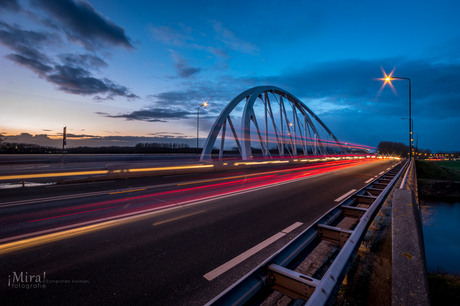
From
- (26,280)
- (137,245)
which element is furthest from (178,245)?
(26,280)

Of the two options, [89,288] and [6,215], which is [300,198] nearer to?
[89,288]

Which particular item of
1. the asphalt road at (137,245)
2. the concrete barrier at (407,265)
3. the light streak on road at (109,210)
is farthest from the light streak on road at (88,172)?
the concrete barrier at (407,265)

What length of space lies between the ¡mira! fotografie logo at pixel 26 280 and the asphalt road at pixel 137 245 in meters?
0.01

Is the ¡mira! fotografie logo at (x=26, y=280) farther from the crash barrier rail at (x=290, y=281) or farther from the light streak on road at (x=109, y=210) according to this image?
the crash barrier rail at (x=290, y=281)

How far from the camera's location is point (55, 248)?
4.00m

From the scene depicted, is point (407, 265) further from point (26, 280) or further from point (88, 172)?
point (88, 172)

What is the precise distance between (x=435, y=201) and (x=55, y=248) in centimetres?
2954

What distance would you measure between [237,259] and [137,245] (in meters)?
2.02

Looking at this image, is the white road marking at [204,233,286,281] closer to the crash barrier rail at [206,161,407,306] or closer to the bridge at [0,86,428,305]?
the bridge at [0,86,428,305]

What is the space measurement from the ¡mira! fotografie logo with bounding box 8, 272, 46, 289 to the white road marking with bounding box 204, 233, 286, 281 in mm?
2319

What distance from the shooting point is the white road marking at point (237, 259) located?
3143mm

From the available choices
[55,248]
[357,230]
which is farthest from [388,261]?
[55,248]

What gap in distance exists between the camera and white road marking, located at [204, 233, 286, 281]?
314 centimetres

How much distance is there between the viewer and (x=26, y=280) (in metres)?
3.07
